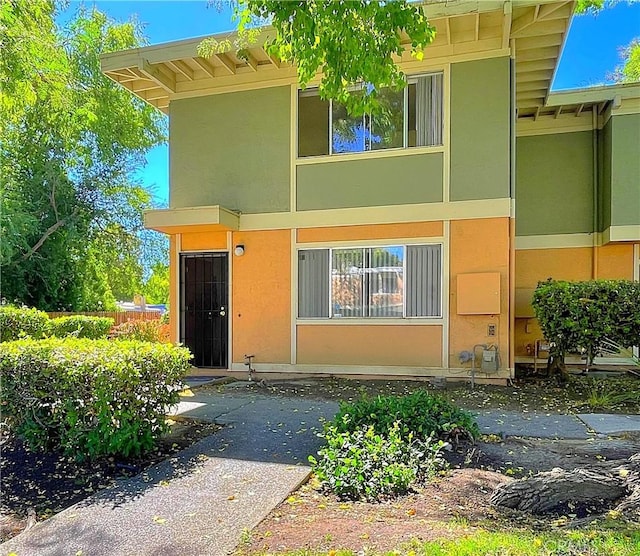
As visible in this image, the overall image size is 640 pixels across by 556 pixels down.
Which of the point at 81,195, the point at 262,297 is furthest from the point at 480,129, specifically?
the point at 81,195

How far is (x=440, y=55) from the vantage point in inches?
344

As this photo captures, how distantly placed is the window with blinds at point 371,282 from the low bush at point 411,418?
385cm

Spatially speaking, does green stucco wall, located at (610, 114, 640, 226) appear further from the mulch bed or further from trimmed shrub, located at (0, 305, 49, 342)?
trimmed shrub, located at (0, 305, 49, 342)

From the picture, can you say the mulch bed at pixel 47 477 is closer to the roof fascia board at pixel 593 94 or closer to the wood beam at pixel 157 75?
the wood beam at pixel 157 75

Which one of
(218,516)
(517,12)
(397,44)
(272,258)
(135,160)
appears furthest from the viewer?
(135,160)

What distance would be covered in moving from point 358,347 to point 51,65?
632cm

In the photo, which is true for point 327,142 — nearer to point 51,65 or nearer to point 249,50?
point 249,50

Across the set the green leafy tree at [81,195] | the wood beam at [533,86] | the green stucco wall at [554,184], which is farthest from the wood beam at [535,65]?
the green leafy tree at [81,195]

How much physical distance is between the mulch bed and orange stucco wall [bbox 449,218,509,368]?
5023mm

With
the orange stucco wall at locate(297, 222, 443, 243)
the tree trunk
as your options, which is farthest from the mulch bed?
the orange stucco wall at locate(297, 222, 443, 243)

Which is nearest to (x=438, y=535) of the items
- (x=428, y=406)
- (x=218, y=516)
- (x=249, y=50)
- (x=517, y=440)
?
(x=218, y=516)

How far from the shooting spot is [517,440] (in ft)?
16.8

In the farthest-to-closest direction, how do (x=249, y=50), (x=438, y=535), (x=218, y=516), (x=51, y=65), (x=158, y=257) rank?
(x=158, y=257), (x=249, y=50), (x=51, y=65), (x=218, y=516), (x=438, y=535)

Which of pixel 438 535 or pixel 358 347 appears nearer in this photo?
pixel 438 535
